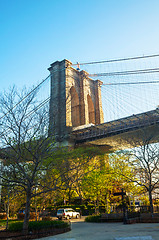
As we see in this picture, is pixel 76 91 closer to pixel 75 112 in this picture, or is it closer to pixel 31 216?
pixel 75 112

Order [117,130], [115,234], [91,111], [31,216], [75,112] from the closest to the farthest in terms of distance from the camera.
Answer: [115,234] < [31,216] < [117,130] < [75,112] < [91,111]

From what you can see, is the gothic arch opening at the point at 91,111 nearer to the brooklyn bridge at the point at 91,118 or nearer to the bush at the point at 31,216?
the brooklyn bridge at the point at 91,118

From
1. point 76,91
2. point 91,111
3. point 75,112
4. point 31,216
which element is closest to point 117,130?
point 75,112

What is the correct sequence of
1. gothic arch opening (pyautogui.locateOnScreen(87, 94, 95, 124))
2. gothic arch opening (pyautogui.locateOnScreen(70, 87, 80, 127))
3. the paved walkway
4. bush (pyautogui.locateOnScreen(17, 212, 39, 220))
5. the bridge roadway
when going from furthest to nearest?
gothic arch opening (pyautogui.locateOnScreen(87, 94, 95, 124)) → gothic arch opening (pyautogui.locateOnScreen(70, 87, 80, 127)) → the bridge roadway → bush (pyautogui.locateOnScreen(17, 212, 39, 220)) → the paved walkway

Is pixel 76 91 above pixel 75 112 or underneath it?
above

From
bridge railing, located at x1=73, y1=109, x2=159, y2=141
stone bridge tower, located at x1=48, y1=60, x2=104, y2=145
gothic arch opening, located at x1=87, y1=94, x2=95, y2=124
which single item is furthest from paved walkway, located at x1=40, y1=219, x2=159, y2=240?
gothic arch opening, located at x1=87, y1=94, x2=95, y2=124

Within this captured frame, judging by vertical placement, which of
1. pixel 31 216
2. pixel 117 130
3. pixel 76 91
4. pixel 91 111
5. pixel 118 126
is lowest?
pixel 31 216

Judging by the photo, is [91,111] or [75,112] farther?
[91,111]

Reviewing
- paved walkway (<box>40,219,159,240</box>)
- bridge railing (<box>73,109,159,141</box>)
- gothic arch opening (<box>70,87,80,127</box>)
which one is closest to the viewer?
paved walkway (<box>40,219,159,240</box>)

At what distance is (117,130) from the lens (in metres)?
45.8

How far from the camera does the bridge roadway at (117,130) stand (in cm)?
4106

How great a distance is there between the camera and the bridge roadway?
41062 millimetres

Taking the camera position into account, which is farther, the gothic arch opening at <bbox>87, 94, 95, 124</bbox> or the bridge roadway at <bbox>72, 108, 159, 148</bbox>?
the gothic arch opening at <bbox>87, 94, 95, 124</bbox>

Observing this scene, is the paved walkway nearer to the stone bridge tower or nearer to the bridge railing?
the bridge railing
